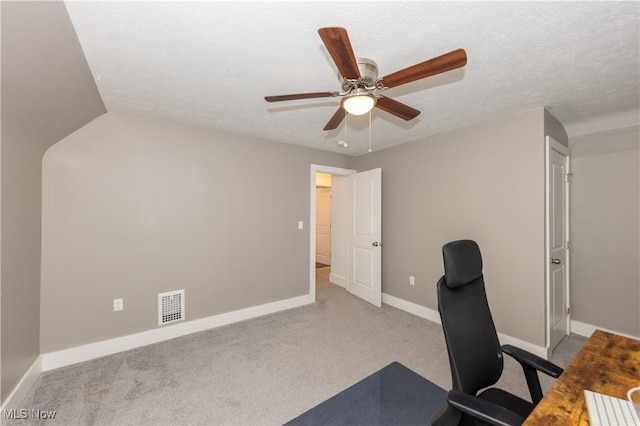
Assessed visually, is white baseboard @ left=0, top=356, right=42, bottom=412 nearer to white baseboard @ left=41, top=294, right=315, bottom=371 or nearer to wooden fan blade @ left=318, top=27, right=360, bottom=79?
white baseboard @ left=41, top=294, right=315, bottom=371

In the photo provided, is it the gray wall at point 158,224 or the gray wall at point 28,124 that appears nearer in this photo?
the gray wall at point 28,124

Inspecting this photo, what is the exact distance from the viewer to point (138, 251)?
276cm

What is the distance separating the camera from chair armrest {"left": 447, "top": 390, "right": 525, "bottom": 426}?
88 centimetres

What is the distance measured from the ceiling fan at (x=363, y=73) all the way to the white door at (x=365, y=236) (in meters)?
2.17

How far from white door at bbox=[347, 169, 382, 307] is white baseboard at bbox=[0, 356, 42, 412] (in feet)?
11.9

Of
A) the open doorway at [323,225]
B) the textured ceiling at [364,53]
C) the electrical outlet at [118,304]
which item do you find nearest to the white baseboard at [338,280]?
the open doorway at [323,225]

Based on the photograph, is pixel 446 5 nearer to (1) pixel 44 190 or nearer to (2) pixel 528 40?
(2) pixel 528 40

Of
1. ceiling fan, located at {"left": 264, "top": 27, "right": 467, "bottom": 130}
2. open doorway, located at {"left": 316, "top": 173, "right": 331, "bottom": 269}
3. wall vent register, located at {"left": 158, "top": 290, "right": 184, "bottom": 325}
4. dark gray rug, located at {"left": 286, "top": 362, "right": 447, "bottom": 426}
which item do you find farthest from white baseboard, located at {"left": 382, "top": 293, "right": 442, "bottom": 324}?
open doorway, located at {"left": 316, "top": 173, "right": 331, "bottom": 269}

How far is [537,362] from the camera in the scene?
1234mm

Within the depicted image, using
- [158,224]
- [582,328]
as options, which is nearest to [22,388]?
[158,224]

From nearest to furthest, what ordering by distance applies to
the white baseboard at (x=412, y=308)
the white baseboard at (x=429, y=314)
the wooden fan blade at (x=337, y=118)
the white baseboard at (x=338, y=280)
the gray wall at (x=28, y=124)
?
1. the gray wall at (x=28, y=124)
2. the wooden fan blade at (x=337, y=118)
3. the white baseboard at (x=429, y=314)
4. the white baseboard at (x=412, y=308)
5. the white baseboard at (x=338, y=280)

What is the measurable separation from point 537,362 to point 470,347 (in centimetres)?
32

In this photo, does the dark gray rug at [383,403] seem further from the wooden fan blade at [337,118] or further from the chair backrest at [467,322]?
the wooden fan blade at [337,118]

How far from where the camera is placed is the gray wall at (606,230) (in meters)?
2.67
